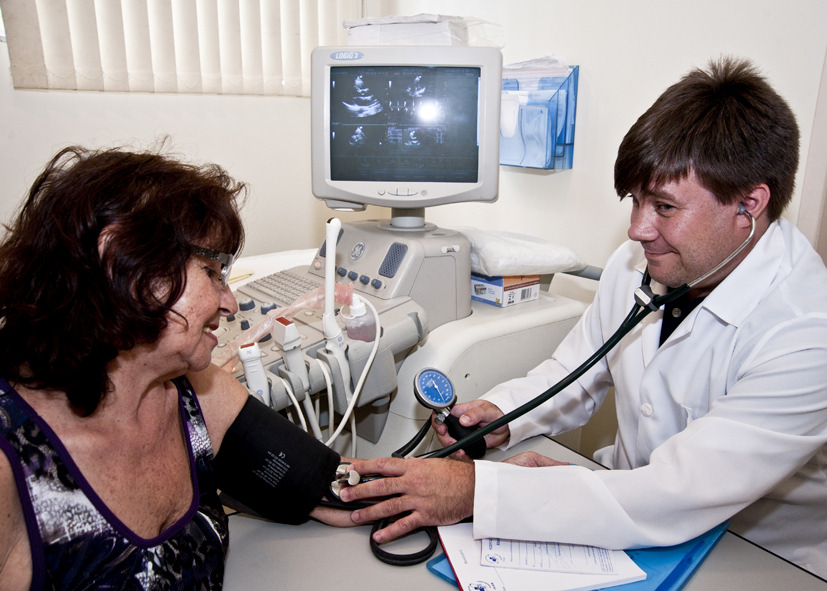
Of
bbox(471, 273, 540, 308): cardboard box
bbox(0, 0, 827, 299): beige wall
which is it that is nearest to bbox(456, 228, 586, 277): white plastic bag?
bbox(471, 273, 540, 308): cardboard box

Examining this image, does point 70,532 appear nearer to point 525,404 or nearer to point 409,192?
point 525,404

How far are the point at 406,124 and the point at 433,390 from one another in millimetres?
679

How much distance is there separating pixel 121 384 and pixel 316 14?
2.25 m

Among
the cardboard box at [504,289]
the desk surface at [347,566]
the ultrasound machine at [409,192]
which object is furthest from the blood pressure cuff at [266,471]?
the cardboard box at [504,289]

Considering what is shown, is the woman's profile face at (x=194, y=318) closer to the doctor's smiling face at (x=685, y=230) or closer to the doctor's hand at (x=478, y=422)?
the doctor's hand at (x=478, y=422)

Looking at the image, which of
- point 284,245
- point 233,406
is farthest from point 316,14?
point 233,406

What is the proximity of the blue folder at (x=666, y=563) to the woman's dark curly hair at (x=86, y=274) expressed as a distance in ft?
1.63

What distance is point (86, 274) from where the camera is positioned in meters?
0.66

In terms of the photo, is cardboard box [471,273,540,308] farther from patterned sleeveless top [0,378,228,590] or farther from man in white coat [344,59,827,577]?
patterned sleeveless top [0,378,228,590]

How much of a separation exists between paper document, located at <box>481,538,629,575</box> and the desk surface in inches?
3.3

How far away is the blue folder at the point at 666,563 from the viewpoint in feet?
2.54

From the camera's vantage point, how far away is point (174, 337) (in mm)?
728

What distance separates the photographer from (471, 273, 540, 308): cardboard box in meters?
1.57

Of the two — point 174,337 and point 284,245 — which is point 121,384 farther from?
point 284,245
